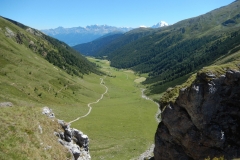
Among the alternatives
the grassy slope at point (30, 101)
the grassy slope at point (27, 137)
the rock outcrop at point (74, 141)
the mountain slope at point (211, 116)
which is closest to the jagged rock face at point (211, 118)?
the mountain slope at point (211, 116)

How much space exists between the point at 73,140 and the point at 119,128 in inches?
2457

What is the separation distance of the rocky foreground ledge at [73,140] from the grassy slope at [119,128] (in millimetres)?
27484

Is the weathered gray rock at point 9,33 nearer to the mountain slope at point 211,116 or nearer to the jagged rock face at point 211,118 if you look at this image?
the mountain slope at point 211,116

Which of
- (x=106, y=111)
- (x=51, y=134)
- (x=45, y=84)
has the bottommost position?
(x=106, y=111)

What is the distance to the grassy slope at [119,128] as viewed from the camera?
2899 inches

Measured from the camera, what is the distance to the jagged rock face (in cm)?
4234

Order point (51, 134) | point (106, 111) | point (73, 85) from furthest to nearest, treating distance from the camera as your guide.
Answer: point (73, 85), point (106, 111), point (51, 134)

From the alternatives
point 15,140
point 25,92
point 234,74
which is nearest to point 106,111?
point 25,92

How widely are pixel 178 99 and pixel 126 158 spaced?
27.3 meters

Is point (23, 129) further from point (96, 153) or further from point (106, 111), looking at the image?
point (106, 111)

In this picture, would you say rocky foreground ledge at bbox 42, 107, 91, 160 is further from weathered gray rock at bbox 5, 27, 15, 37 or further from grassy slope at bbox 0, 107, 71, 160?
weathered gray rock at bbox 5, 27, 15, 37

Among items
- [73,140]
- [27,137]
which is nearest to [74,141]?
[73,140]

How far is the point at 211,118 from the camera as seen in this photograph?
4397 centimetres

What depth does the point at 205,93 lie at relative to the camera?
4472cm
